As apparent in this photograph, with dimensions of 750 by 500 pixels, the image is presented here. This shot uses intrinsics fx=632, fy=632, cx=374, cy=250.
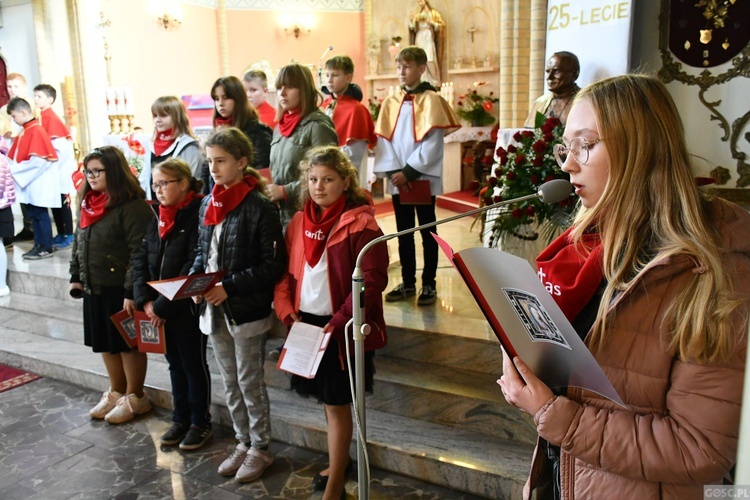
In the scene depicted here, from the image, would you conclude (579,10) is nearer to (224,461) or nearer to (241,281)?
(241,281)

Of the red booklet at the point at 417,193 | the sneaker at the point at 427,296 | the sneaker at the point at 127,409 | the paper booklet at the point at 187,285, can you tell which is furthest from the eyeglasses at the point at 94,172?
the sneaker at the point at 427,296

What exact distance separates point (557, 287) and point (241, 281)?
5.63 ft

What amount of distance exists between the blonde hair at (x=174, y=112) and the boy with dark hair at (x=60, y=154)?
2.71m

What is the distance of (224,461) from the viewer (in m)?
2.88

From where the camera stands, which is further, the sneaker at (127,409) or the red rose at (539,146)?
the sneaker at (127,409)

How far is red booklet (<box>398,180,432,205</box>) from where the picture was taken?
3633mm

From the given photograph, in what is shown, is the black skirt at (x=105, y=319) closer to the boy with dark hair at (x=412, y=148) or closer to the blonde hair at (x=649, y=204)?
the boy with dark hair at (x=412, y=148)

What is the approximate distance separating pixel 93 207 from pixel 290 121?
1.10 metres

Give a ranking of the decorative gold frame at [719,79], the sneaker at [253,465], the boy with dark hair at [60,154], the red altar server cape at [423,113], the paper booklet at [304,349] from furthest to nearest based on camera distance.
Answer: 1. the boy with dark hair at [60,154]
2. the decorative gold frame at [719,79]
3. the red altar server cape at [423,113]
4. the sneaker at [253,465]
5. the paper booklet at [304,349]

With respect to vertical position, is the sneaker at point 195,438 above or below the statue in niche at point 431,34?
below

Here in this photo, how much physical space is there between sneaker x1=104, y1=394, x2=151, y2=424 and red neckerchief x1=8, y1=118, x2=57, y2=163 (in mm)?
3328

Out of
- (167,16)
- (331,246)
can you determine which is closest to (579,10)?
(331,246)

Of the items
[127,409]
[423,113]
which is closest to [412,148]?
[423,113]

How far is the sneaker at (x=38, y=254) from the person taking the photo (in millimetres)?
5633
